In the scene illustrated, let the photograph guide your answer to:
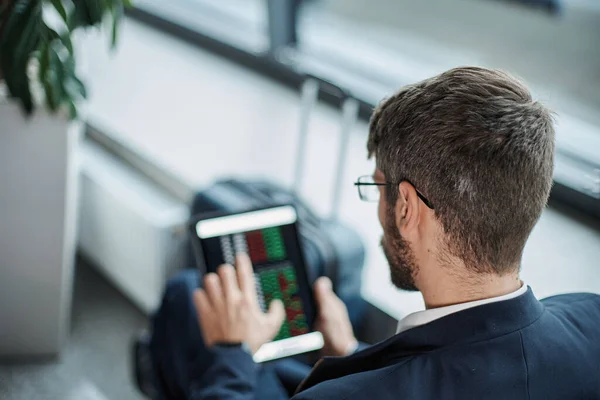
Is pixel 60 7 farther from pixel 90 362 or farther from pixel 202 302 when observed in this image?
pixel 90 362

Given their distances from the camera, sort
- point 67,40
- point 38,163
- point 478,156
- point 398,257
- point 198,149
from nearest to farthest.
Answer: point 478,156 → point 398,257 → point 67,40 → point 38,163 → point 198,149

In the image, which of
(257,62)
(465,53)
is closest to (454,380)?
(257,62)

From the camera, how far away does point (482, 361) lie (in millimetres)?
1048

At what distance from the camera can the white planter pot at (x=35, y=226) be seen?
2.09 meters

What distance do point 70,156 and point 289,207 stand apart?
2.52 feet

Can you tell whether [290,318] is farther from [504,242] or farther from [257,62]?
[257,62]

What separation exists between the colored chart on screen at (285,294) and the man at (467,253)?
1.61ft

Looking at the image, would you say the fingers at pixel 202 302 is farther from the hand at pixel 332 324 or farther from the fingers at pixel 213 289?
the hand at pixel 332 324

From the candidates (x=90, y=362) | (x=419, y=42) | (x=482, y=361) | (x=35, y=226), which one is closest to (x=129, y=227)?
(x=35, y=226)

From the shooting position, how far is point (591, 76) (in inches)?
130

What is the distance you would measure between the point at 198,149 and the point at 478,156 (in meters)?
1.91

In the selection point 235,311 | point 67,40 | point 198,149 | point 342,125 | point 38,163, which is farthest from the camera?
point 198,149

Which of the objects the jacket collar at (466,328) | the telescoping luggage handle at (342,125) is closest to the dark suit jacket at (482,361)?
the jacket collar at (466,328)

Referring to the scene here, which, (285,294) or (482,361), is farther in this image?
(285,294)
